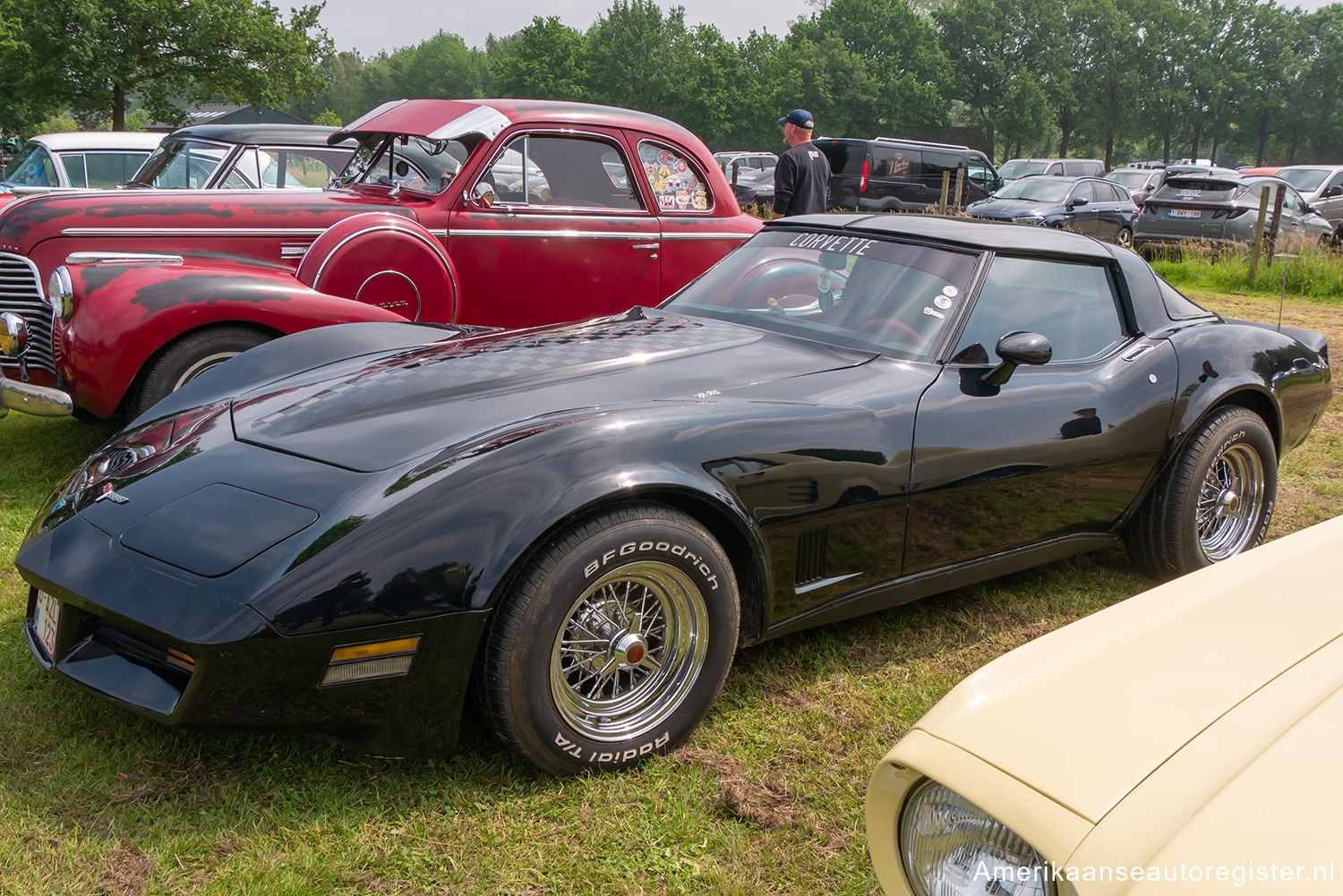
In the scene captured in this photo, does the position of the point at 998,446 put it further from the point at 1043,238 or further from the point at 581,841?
the point at 581,841

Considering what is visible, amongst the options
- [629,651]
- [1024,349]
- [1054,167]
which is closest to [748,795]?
[629,651]

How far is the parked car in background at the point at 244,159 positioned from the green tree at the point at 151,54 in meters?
15.5

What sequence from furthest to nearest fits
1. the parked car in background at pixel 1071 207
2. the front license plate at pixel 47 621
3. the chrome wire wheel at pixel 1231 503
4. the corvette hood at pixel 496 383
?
the parked car in background at pixel 1071 207 → the chrome wire wheel at pixel 1231 503 → the corvette hood at pixel 496 383 → the front license plate at pixel 47 621

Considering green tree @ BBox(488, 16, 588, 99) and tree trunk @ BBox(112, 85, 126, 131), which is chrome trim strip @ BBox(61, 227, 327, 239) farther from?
green tree @ BBox(488, 16, 588, 99)

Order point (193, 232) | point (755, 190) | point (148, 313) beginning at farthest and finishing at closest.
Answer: point (755, 190) → point (193, 232) → point (148, 313)

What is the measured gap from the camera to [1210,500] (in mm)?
4012

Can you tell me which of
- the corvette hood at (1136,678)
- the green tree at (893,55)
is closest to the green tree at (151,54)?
the corvette hood at (1136,678)

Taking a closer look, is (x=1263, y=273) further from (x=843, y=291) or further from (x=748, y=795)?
(x=748, y=795)

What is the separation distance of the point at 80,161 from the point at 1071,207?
48.6 ft

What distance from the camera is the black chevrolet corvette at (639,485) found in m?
2.23

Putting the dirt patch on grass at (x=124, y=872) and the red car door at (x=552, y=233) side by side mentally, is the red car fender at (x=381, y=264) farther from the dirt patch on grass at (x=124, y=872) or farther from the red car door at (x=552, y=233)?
the dirt patch on grass at (x=124, y=872)

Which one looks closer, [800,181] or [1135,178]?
[800,181]

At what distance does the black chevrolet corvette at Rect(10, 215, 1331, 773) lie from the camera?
7.33 ft

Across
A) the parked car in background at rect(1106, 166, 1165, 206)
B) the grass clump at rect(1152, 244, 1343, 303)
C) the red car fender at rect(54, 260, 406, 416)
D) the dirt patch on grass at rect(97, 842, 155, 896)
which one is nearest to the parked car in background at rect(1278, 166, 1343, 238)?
the parked car in background at rect(1106, 166, 1165, 206)
